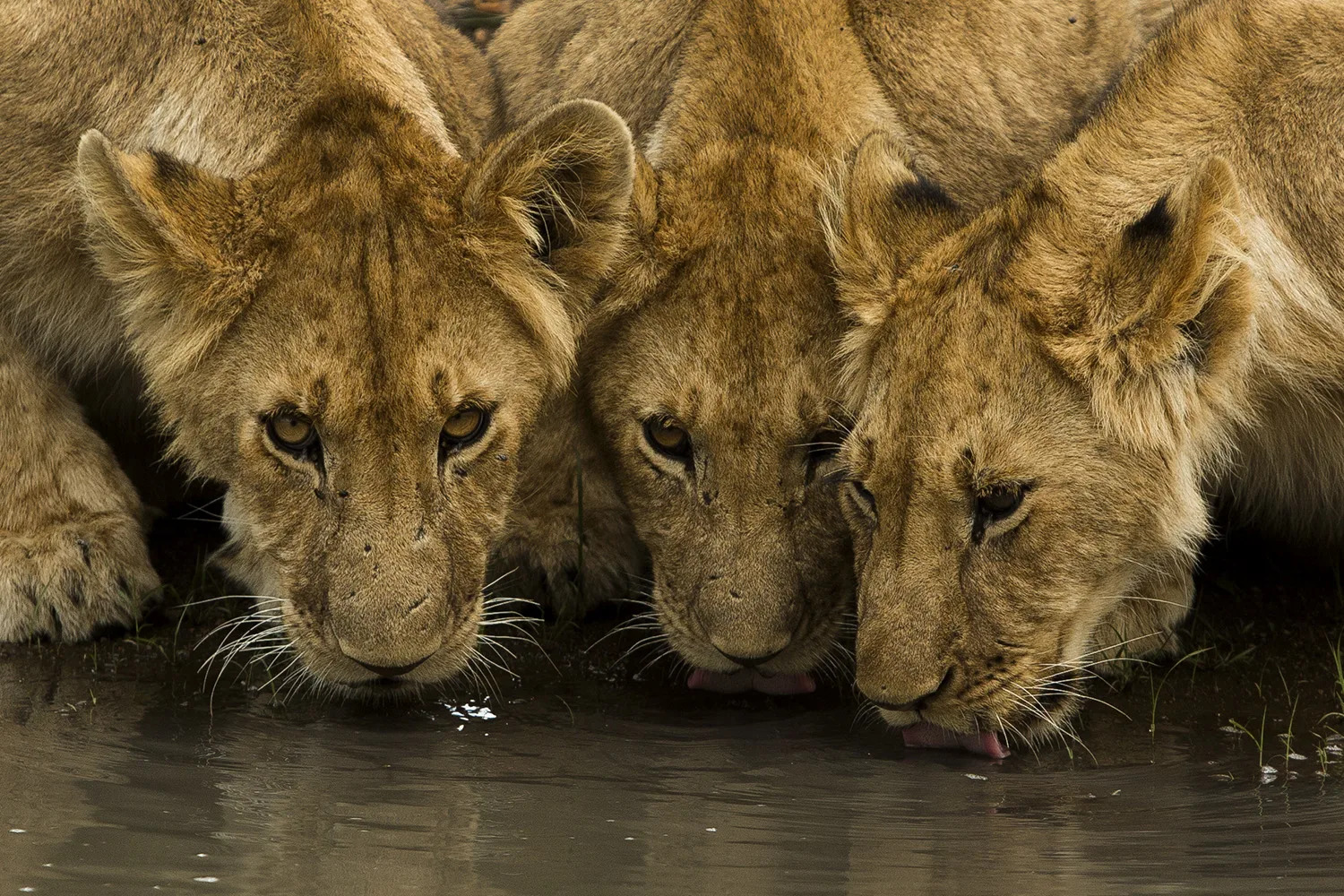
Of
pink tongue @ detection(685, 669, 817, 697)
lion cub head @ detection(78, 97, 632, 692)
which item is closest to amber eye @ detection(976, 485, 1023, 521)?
pink tongue @ detection(685, 669, 817, 697)

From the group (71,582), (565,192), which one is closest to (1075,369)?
(565,192)

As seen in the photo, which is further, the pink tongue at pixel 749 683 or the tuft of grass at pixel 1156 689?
the pink tongue at pixel 749 683

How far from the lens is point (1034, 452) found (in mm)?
3975

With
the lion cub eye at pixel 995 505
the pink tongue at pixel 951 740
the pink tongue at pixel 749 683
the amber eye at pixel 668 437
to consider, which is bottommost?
the pink tongue at pixel 951 740

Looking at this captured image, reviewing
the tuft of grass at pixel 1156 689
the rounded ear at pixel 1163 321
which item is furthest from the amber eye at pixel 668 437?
the tuft of grass at pixel 1156 689

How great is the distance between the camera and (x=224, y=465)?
431 cm

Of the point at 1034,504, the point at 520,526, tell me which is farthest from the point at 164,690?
the point at 1034,504

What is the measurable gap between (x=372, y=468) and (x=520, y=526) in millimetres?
1080

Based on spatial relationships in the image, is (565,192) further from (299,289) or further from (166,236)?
(166,236)

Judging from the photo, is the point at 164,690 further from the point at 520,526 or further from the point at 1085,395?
the point at 1085,395

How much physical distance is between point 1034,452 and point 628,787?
3.74ft

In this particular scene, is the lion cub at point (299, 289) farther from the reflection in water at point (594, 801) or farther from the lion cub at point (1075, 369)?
the lion cub at point (1075, 369)

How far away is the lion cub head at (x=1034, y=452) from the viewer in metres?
3.95

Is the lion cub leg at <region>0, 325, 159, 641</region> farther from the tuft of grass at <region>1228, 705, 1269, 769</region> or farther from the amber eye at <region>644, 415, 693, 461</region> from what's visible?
the tuft of grass at <region>1228, 705, 1269, 769</region>
